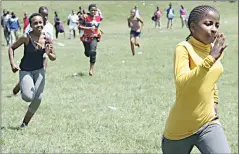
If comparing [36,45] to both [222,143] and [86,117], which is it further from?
[222,143]

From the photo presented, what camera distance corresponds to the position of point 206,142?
4168mm

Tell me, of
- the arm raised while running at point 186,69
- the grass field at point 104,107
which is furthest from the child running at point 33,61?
the arm raised while running at point 186,69

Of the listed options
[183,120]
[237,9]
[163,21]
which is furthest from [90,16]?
[237,9]

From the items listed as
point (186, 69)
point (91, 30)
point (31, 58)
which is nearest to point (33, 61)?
point (31, 58)

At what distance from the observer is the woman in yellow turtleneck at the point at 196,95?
13.0 ft

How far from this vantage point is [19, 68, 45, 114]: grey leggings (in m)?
7.48

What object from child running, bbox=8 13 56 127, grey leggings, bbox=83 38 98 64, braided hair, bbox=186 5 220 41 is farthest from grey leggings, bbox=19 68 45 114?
grey leggings, bbox=83 38 98 64

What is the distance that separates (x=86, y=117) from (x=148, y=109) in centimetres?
133

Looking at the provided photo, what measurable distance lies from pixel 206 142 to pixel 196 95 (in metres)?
0.43

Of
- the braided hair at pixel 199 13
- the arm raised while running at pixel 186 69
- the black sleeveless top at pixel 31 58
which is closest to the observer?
the arm raised while running at pixel 186 69

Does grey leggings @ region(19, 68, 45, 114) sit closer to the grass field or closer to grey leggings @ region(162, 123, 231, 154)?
the grass field

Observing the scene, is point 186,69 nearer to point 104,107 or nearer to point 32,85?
point 32,85

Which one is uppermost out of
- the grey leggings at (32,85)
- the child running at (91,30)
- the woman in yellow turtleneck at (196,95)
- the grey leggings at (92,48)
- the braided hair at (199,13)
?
the braided hair at (199,13)

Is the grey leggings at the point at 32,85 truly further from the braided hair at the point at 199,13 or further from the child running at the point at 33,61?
the braided hair at the point at 199,13
